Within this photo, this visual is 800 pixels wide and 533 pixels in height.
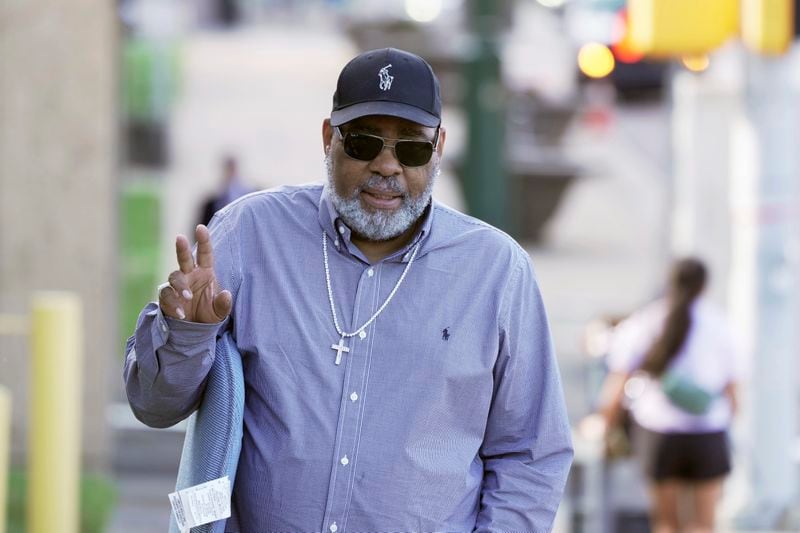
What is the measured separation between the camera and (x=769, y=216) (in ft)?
28.0

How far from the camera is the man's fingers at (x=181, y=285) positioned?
2865 mm

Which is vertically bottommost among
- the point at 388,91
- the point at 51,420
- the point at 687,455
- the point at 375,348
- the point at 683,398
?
the point at 687,455

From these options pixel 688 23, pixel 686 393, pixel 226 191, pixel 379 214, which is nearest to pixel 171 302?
pixel 379 214

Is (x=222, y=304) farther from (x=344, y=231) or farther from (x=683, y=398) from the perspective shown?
(x=683, y=398)

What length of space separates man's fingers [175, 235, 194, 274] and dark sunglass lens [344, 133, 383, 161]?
0.43 meters

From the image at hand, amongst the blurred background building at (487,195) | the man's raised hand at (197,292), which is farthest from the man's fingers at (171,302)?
the blurred background building at (487,195)

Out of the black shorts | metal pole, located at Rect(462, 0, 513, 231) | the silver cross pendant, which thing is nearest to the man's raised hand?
the silver cross pendant

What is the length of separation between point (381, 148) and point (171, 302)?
538 mm

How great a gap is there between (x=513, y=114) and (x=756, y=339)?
54.4 feet

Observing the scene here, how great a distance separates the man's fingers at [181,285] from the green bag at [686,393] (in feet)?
15.8

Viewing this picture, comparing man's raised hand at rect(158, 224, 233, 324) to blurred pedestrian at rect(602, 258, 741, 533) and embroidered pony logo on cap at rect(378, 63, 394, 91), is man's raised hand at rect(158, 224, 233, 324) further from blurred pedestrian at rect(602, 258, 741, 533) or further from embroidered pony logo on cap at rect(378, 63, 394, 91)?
blurred pedestrian at rect(602, 258, 741, 533)

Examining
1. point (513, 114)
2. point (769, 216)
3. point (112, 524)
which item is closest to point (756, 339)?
point (769, 216)

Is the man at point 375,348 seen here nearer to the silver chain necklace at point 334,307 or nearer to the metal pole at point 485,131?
the silver chain necklace at point 334,307

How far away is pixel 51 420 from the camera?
18.3 feet
